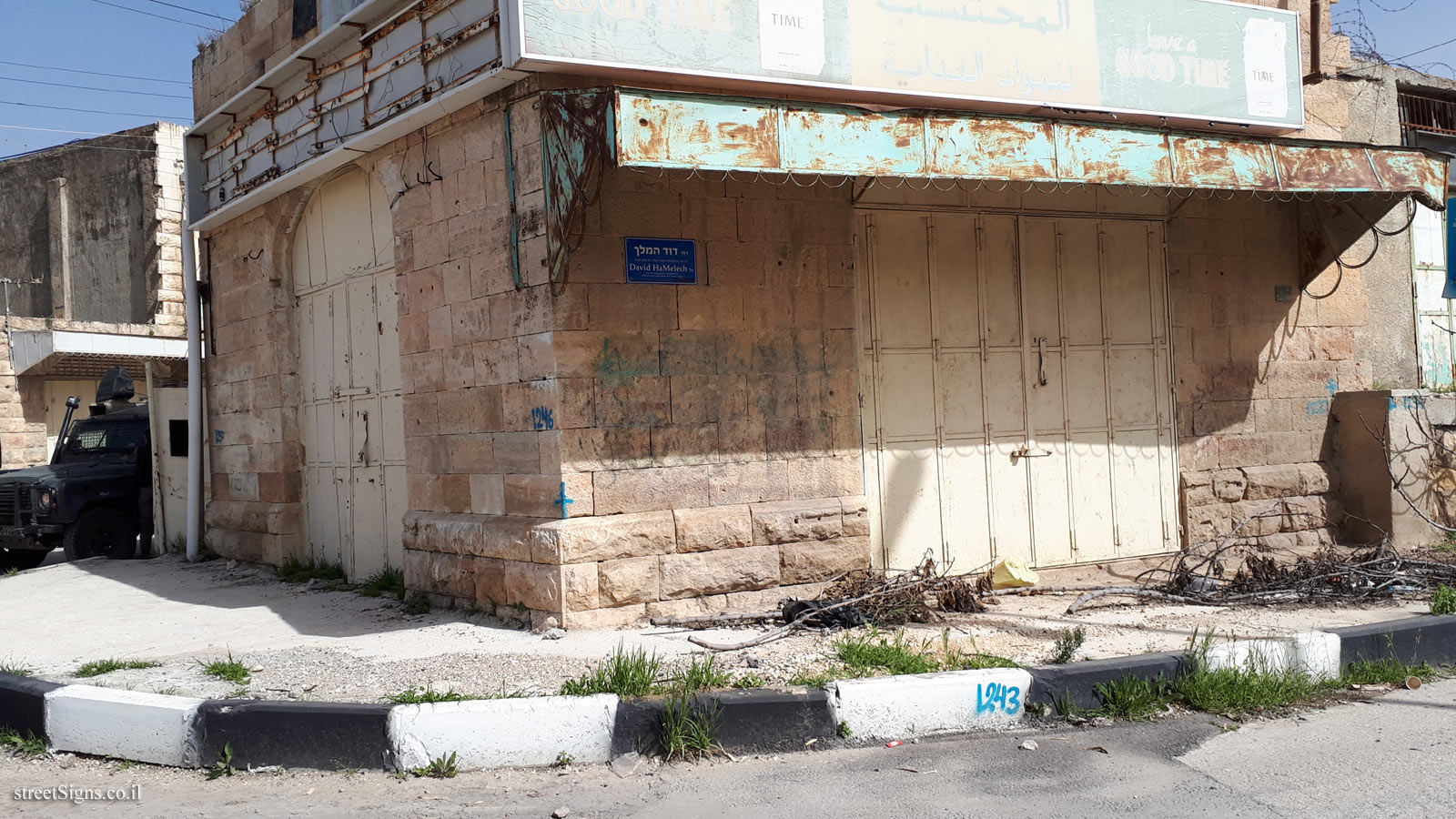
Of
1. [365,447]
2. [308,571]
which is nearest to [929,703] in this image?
[365,447]

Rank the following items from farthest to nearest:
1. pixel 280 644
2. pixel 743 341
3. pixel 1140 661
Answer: pixel 743 341 → pixel 280 644 → pixel 1140 661

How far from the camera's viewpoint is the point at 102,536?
11570mm

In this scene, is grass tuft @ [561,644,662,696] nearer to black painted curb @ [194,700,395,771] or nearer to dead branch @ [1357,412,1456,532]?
black painted curb @ [194,700,395,771]

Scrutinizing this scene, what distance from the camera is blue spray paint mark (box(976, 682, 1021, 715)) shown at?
15.8ft

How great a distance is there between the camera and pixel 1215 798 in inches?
153

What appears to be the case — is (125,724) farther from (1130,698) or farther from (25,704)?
(1130,698)

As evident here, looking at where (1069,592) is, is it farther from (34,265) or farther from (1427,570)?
(34,265)

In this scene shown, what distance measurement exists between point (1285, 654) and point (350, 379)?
7016mm

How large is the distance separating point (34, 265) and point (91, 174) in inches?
106

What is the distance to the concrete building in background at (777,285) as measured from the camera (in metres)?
6.39

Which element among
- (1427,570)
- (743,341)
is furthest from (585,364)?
(1427,570)

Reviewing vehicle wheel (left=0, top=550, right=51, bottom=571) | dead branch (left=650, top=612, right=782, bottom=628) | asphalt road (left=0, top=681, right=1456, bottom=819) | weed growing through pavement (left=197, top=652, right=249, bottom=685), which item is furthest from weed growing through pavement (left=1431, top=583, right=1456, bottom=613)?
vehicle wheel (left=0, top=550, right=51, bottom=571)

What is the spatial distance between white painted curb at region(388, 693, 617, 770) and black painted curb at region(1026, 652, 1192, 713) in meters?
2.00

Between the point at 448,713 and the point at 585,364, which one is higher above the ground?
the point at 585,364
